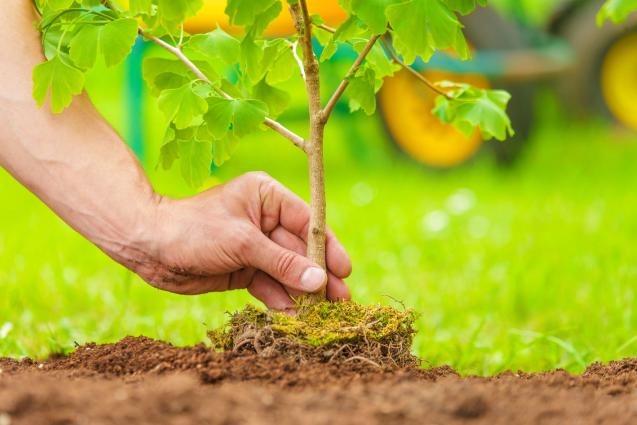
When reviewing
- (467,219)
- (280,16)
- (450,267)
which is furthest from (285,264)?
(280,16)

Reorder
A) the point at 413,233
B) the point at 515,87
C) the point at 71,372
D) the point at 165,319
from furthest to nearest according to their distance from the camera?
the point at 515,87 < the point at 413,233 < the point at 165,319 < the point at 71,372

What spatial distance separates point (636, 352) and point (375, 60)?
1184mm

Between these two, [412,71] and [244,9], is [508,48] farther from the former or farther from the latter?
[244,9]

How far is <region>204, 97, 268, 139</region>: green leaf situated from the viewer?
1.92 m

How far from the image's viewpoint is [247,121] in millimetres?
1917

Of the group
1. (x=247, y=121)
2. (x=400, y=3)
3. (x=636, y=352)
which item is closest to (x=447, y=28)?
(x=400, y=3)

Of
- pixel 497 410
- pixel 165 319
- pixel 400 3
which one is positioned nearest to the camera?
pixel 497 410

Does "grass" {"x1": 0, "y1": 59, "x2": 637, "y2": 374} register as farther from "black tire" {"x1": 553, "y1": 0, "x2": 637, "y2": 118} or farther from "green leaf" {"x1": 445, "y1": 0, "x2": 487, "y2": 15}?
"green leaf" {"x1": 445, "y1": 0, "x2": 487, "y2": 15}

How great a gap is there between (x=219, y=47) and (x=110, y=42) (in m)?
0.28

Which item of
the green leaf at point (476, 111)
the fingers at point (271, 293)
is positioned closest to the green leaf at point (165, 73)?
→ the fingers at point (271, 293)

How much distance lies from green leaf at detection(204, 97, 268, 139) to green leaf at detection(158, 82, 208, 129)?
33 mm

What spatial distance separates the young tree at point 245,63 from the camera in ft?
5.81

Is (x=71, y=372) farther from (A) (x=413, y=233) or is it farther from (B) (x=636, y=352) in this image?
(A) (x=413, y=233)

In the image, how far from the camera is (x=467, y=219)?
15.3 ft
